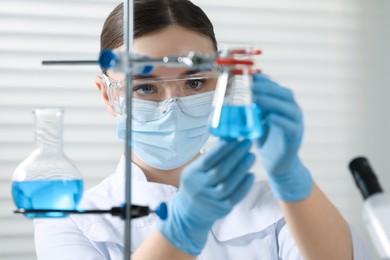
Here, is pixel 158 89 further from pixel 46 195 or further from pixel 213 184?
pixel 46 195

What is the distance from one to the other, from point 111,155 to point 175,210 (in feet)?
6.01

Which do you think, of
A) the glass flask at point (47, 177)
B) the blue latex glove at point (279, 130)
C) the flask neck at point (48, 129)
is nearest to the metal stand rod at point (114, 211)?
the glass flask at point (47, 177)

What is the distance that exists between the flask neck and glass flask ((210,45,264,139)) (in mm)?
266

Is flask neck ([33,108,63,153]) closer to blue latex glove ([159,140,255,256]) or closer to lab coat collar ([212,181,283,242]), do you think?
blue latex glove ([159,140,255,256])

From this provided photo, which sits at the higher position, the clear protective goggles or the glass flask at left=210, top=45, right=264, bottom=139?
the glass flask at left=210, top=45, right=264, bottom=139

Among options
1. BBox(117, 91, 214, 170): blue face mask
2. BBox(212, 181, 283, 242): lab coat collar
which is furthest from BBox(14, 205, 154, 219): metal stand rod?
BBox(212, 181, 283, 242): lab coat collar

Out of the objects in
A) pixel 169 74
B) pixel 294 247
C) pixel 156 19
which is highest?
pixel 156 19

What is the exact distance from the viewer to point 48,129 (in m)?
1.25

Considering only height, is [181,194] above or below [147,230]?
above

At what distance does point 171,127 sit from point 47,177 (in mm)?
643

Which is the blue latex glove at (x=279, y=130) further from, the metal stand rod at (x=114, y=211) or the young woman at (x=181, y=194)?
the metal stand rod at (x=114, y=211)

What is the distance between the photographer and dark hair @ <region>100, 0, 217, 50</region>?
1854 millimetres

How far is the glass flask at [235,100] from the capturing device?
1.17m

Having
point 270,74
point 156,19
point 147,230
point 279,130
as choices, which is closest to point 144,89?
point 156,19
